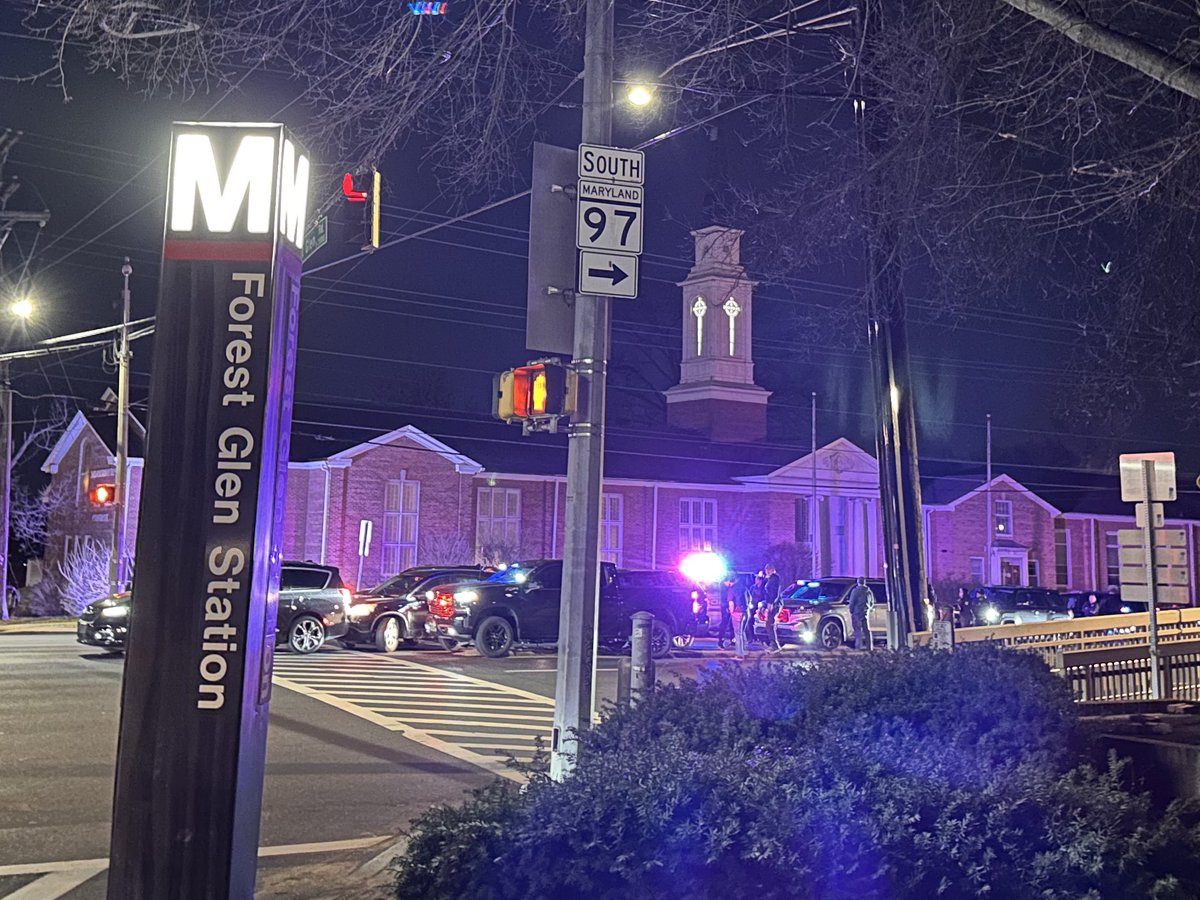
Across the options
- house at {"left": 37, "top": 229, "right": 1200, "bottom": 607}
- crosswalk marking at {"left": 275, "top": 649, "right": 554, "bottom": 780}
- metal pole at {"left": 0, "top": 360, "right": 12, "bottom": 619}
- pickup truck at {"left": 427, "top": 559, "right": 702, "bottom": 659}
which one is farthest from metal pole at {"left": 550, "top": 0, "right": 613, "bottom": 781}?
house at {"left": 37, "top": 229, "right": 1200, "bottom": 607}

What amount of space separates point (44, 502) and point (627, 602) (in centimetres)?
2869

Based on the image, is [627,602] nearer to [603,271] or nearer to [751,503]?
[603,271]

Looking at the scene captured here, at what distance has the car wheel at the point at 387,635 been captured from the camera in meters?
22.9

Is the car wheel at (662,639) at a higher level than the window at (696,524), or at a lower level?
lower

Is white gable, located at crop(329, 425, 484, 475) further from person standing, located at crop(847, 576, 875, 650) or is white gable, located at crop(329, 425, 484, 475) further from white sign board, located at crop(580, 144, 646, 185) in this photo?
A: white sign board, located at crop(580, 144, 646, 185)

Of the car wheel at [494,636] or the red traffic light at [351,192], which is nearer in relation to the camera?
the red traffic light at [351,192]

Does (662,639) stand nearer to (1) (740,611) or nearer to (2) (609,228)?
(1) (740,611)

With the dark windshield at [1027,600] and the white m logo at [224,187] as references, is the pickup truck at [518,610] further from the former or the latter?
the dark windshield at [1027,600]

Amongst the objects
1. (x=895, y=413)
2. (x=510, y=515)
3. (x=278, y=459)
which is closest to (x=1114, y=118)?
(x=895, y=413)

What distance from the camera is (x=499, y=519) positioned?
4662cm

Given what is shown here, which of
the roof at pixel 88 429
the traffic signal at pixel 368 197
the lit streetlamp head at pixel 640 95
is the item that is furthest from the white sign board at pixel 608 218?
the roof at pixel 88 429

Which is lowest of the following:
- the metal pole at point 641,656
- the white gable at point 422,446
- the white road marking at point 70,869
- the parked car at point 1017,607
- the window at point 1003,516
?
the white road marking at point 70,869

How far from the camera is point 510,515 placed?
154ft

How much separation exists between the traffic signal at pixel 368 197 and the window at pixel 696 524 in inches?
1613
